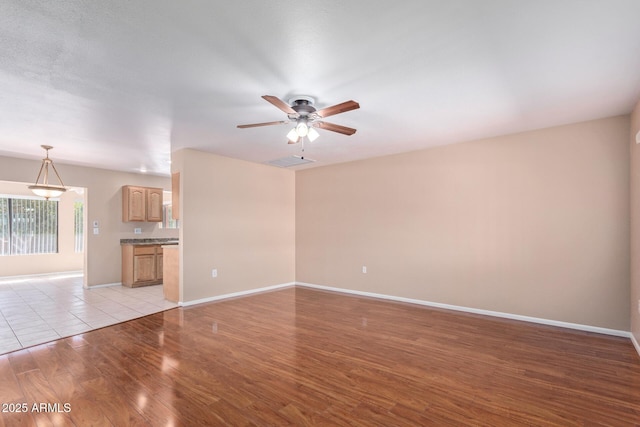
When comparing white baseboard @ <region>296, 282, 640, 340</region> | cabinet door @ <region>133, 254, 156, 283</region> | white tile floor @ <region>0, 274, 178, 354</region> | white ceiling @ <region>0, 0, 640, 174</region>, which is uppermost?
white ceiling @ <region>0, 0, 640, 174</region>

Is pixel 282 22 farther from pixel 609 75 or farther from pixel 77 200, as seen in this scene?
pixel 77 200

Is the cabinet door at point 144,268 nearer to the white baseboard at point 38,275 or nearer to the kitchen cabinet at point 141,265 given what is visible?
the kitchen cabinet at point 141,265

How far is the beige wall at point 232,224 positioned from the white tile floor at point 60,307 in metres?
0.77

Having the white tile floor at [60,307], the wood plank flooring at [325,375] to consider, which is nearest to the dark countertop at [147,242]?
the white tile floor at [60,307]

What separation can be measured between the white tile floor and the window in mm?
965

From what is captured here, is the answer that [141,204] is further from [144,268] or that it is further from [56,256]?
[56,256]

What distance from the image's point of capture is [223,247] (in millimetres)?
5422

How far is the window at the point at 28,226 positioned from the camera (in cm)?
732

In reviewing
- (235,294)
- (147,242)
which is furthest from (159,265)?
(235,294)

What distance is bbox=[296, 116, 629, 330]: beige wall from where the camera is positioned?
141 inches

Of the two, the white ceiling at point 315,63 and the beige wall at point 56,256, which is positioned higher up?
the white ceiling at point 315,63

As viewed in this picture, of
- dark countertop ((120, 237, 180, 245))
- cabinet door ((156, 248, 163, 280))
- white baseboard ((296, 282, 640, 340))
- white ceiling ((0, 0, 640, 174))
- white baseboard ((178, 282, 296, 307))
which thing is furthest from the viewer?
cabinet door ((156, 248, 163, 280))

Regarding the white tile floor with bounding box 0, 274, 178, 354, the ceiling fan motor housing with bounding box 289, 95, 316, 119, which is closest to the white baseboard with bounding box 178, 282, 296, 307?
the white tile floor with bounding box 0, 274, 178, 354

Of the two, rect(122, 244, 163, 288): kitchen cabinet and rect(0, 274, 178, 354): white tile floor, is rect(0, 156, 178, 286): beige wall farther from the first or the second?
rect(0, 274, 178, 354): white tile floor
